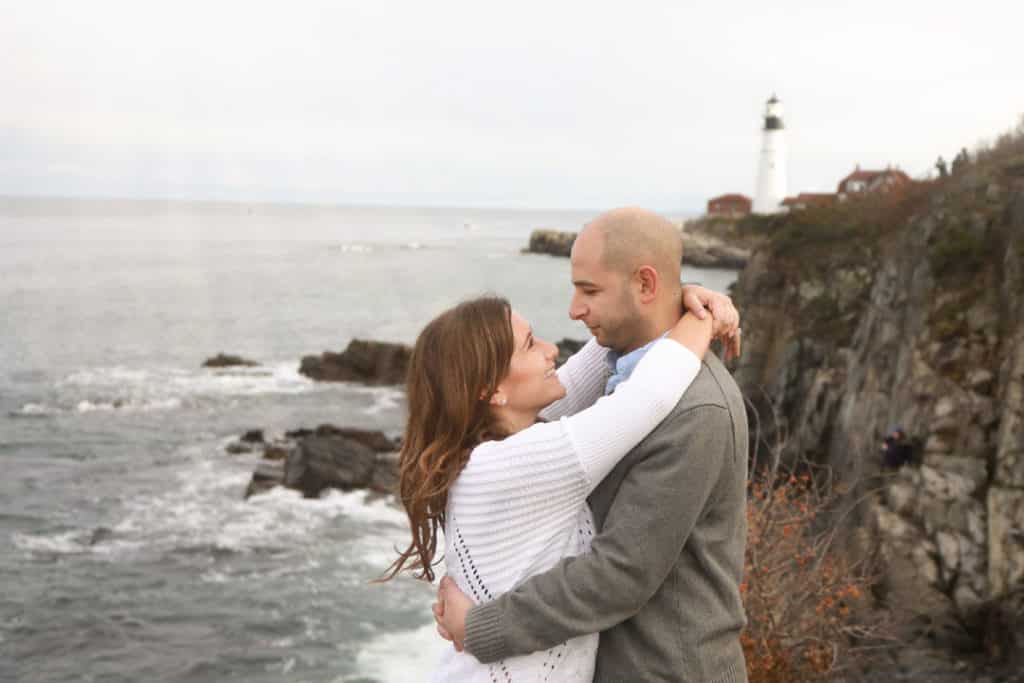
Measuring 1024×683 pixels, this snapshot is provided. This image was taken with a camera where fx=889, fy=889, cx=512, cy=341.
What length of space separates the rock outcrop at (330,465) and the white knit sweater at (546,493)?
2005 cm

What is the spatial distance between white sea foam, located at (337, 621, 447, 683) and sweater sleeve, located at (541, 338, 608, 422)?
11.3 m

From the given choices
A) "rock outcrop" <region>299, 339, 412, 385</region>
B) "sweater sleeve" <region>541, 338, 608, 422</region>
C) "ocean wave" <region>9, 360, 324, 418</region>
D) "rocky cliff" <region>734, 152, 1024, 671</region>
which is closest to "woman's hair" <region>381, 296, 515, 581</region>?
"sweater sleeve" <region>541, 338, 608, 422</region>

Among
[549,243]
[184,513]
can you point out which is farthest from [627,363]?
[549,243]

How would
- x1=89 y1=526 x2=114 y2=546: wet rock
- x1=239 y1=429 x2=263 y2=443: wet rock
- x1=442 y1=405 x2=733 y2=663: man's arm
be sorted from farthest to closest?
x1=239 y1=429 x2=263 y2=443: wet rock → x1=89 y1=526 x2=114 y2=546: wet rock → x1=442 y1=405 x2=733 y2=663: man's arm

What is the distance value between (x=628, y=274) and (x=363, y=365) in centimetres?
3595

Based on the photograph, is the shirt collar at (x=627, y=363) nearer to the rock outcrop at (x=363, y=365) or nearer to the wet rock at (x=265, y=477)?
the wet rock at (x=265, y=477)

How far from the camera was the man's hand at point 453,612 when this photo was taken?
2621 millimetres

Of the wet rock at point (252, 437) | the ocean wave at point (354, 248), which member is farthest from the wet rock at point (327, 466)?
the ocean wave at point (354, 248)

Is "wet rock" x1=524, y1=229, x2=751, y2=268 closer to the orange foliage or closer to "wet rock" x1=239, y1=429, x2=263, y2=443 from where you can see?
"wet rock" x1=239, y1=429, x2=263, y2=443

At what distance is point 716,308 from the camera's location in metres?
2.86

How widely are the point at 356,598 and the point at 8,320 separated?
44777 mm

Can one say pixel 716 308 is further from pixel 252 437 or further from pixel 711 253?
pixel 711 253

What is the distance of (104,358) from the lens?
41.2m

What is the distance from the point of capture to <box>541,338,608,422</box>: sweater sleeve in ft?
10.8
